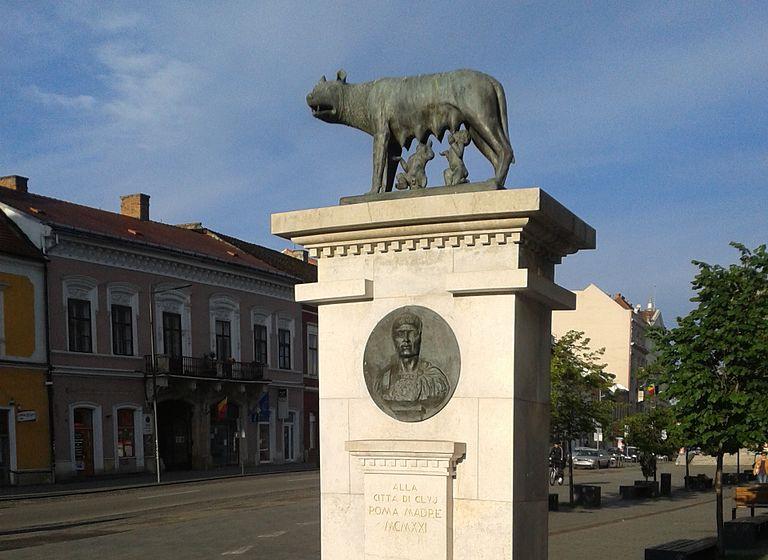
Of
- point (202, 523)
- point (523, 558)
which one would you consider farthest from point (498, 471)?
point (202, 523)

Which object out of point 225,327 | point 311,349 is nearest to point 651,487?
point 225,327

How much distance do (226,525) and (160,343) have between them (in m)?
19.4

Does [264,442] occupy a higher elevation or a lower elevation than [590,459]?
higher

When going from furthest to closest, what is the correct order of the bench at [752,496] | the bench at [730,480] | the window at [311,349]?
the window at [311,349] → the bench at [730,480] → the bench at [752,496]

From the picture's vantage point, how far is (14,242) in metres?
31.2

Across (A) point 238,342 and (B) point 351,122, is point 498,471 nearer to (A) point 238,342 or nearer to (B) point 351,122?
(B) point 351,122

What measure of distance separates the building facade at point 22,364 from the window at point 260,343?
1306 centimetres

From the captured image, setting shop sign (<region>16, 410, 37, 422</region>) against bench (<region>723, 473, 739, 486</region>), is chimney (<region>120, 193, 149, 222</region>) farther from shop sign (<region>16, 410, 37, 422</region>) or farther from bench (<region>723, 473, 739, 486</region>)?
bench (<region>723, 473, 739, 486</region>)

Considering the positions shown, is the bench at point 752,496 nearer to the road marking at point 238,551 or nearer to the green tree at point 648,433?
the green tree at point 648,433

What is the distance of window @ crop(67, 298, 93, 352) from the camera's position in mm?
33031

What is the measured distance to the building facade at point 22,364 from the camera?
30078 mm

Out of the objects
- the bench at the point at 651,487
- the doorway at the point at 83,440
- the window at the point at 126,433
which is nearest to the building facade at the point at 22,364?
the doorway at the point at 83,440

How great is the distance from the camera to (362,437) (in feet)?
21.4

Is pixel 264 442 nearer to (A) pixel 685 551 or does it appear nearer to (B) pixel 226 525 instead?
(B) pixel 226 525
